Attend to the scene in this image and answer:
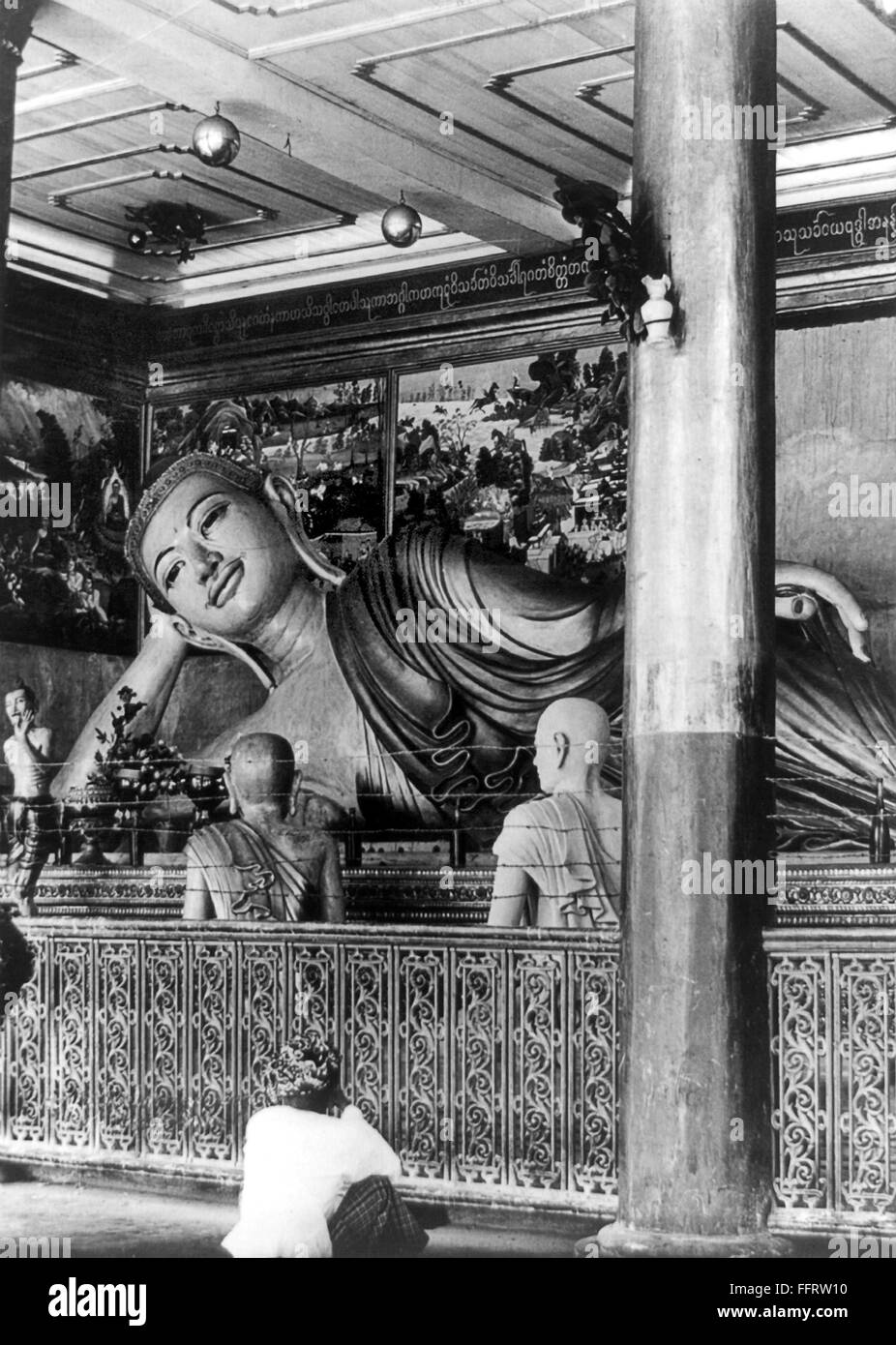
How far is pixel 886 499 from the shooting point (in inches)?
457

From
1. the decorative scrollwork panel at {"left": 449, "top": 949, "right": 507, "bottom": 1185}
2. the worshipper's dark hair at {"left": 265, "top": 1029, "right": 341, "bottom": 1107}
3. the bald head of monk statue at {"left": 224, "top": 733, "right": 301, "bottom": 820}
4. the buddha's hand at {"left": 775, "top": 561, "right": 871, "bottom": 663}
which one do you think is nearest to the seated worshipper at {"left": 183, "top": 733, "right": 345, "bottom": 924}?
the bald head of monk statue at {"left": 224, "top": 733, "right": 301, "bottom": 820}

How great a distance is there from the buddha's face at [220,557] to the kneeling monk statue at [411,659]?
13mm

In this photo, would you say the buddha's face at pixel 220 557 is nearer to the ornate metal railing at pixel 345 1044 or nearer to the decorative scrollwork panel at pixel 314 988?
the ornate metal railing at pixel 345 1044

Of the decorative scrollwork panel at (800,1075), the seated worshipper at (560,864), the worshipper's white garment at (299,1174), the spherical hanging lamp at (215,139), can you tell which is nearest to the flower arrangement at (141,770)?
the seated worshipper at (560,864)

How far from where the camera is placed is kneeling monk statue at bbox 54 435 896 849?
1134 cm

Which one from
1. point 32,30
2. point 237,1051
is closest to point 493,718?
point 237,1051

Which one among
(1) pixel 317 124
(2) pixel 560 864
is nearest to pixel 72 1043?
(2) pixel 560 864

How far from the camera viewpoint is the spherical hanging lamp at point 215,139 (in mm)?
9508

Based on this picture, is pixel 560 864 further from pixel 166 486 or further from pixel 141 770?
pixel 166 486

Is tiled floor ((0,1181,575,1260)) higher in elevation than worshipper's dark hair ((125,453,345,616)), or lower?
lower

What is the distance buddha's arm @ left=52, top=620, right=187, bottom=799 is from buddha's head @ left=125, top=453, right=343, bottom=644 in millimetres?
242

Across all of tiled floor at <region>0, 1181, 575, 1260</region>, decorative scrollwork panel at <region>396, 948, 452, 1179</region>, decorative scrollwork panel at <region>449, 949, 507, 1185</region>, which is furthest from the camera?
decorative scrollwork panel at <region>396, 948, 452, 1179</region>

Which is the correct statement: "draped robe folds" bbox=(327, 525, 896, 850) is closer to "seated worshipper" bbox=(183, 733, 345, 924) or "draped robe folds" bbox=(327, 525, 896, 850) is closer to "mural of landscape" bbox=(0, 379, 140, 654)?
"seated worshipper" bbox=(183, 733, 345, 924)

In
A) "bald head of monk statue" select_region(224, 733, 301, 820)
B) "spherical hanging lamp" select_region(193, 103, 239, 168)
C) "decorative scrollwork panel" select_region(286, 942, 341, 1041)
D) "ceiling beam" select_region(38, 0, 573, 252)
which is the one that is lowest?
"decorative scrollwork panel" select_region(286, 942, 341, 1041)
